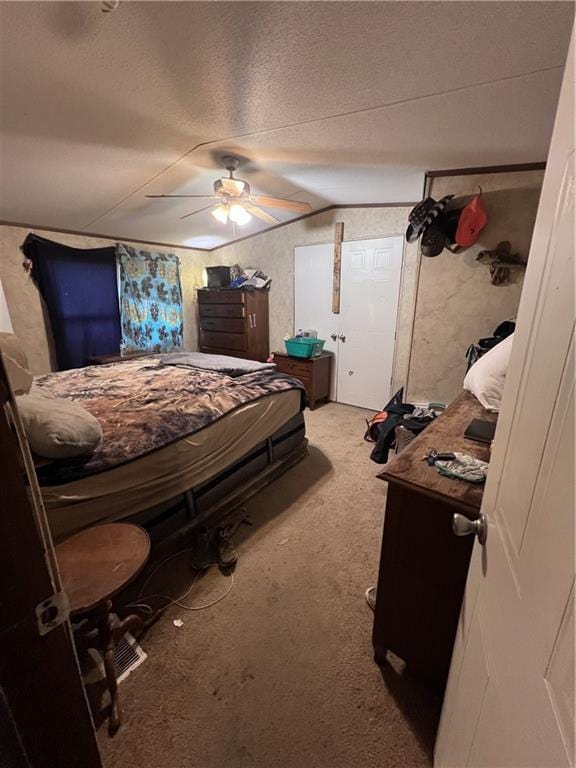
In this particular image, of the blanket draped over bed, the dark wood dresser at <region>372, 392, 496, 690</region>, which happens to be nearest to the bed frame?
the blanket draped over bed

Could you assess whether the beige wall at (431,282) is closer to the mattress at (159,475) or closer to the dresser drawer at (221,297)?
the dresser drawer at (221,297)

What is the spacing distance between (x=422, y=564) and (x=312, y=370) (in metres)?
3.08

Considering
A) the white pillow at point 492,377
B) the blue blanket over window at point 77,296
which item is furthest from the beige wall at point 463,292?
the blue blanket over window at point 77,296

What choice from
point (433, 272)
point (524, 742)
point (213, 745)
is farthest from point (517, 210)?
point (213, 745)

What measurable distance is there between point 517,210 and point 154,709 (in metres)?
3.47

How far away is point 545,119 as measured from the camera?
165 cm

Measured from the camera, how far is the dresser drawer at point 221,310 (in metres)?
4.57

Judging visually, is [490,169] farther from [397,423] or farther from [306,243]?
[306,243]

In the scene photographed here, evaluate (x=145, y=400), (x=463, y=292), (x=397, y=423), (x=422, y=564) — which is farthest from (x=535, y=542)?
(x=463, y=292)

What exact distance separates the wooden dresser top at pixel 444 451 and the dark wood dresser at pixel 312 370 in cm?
230

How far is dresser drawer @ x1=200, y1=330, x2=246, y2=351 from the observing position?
4.70m

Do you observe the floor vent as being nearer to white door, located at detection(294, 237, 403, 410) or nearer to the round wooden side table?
the round wooden side table

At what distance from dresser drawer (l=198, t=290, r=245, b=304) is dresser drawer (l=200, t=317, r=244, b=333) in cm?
24

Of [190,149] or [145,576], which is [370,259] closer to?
[190,149]
